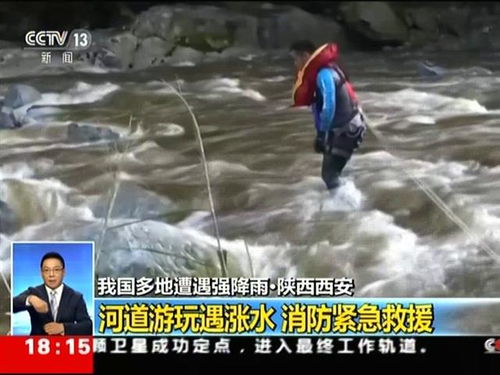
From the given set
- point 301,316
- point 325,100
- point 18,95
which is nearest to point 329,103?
point 325,100

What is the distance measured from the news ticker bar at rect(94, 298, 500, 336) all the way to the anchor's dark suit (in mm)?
24

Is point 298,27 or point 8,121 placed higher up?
point 298,27

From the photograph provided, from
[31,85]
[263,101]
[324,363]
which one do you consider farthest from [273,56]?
[324,363]

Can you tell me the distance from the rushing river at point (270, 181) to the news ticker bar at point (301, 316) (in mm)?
31

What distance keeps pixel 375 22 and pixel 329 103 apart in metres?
0.17

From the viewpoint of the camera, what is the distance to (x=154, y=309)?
1439 millimetres

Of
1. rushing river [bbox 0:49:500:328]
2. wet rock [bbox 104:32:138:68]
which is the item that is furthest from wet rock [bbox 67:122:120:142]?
wet rock [bbox 104:32:138:68]

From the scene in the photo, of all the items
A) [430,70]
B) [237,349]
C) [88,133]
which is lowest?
[237,349]

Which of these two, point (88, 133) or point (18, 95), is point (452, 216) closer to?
point (88, 133)

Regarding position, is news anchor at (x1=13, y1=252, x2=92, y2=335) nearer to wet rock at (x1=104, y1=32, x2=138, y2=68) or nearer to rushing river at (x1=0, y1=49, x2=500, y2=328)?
rushing river at (x1=0, y1=49, x2=500, y2=328)

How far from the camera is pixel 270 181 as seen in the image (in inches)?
56.8

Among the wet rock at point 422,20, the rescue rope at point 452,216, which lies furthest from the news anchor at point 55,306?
the wet rock at point 422,20

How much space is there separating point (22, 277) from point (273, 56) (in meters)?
0.58

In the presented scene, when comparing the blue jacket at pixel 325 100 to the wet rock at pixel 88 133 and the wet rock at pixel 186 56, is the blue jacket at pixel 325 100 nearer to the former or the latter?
the wet rock at pixel 186 56
